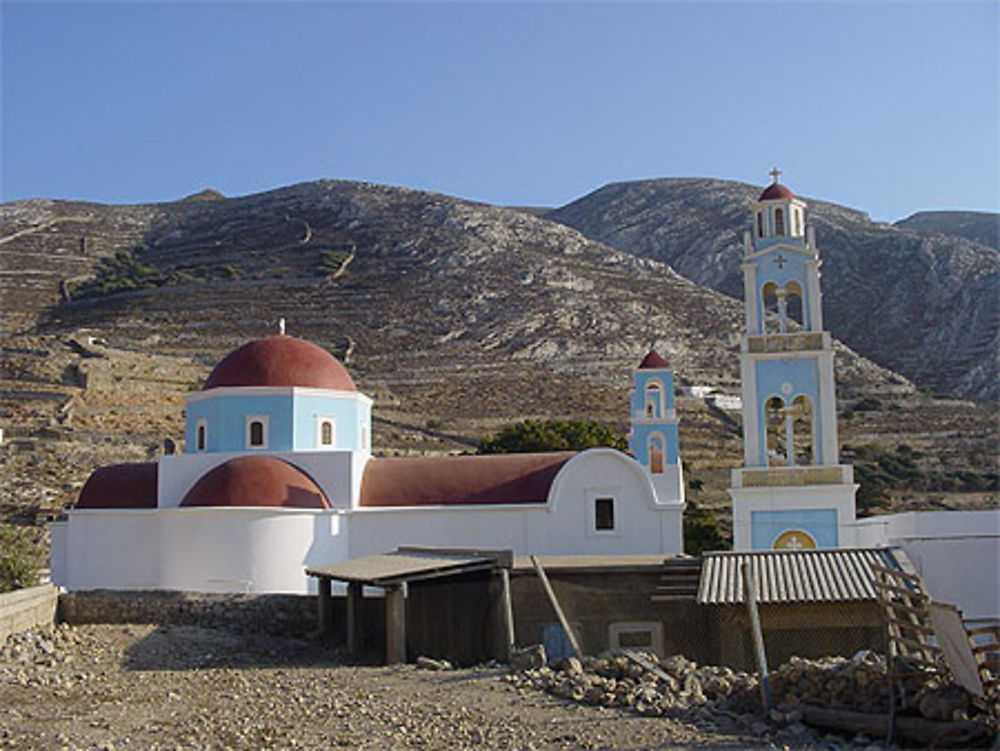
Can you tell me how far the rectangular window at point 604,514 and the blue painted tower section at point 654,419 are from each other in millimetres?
7380

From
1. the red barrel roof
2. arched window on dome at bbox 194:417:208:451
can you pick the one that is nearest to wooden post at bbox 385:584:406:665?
the red barrel roof

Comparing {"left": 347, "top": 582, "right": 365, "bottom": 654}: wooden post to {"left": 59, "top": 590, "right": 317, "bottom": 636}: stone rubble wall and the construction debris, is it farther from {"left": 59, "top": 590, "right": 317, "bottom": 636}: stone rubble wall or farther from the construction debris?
the construction debris

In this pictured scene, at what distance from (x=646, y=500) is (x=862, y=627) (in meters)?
9.48

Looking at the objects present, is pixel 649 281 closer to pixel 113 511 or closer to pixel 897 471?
pixel 897 471

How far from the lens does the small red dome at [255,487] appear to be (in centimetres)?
2342

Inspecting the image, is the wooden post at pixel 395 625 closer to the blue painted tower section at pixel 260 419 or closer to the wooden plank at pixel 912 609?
the wooden plank at pixel 912 609

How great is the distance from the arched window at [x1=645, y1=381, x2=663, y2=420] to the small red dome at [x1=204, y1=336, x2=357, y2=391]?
10.4m

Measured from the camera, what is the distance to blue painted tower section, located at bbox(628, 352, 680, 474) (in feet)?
108

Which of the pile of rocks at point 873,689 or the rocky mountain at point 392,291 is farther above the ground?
the rocky mountain at point 392,291

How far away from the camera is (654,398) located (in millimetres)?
34594

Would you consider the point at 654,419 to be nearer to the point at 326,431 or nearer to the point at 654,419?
the point at 654,419

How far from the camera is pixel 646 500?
2500 centimetres

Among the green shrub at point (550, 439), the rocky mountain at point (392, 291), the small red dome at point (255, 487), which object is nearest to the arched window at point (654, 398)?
the green shrub at point (550, 439)

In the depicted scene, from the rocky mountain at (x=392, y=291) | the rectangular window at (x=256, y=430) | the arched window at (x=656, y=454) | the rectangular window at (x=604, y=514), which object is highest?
the rocky mountain at (x=392, y=291)
